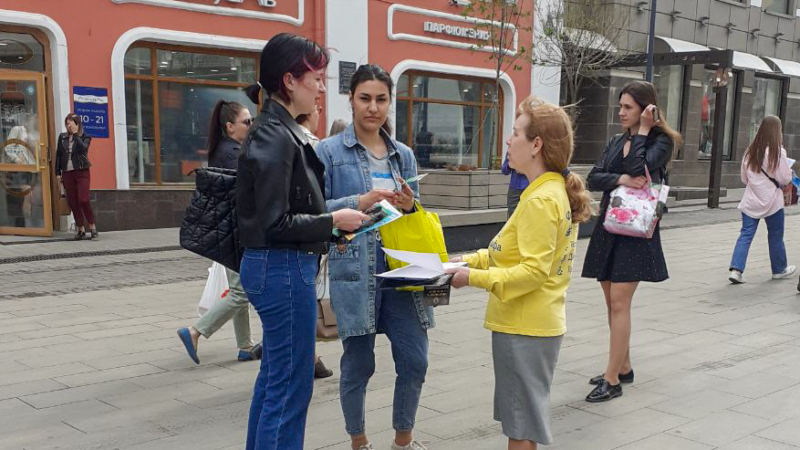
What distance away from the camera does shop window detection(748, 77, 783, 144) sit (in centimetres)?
2506

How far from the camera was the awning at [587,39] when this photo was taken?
16.9 m

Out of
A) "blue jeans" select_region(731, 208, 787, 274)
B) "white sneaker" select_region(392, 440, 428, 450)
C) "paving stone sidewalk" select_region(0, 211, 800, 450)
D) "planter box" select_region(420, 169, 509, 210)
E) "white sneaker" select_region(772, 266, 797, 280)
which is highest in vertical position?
"planter box" select_region(420, 169, 509, 210)

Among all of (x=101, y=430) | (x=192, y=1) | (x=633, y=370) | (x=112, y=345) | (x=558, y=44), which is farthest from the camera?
(x=558, y=44)

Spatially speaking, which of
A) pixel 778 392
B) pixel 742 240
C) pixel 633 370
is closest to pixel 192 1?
pixel 742 240

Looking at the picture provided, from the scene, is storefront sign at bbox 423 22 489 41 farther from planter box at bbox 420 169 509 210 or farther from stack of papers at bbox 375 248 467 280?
stack of papers at bbox 375 248 467 280

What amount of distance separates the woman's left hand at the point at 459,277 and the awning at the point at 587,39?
49.8 feet

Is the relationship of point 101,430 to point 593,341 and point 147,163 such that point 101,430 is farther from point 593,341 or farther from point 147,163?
point 147,163

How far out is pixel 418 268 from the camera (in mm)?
2846

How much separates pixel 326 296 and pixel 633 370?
7.91ft

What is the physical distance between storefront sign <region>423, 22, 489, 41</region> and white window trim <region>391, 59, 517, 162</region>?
0.71m

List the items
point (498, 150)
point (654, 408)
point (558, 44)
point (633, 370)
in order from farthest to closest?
1. point (498, 150)
2. point (558, 44)
3. point (633, 370)
4. point (654, 408)

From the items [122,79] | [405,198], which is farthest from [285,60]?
[122,79]

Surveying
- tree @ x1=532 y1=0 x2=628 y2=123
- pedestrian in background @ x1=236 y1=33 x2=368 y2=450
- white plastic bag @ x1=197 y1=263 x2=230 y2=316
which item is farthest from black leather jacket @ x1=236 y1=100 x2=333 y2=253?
tree @ x1=532 y1=0 x2=628 y2=123

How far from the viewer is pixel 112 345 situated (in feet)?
18.4
